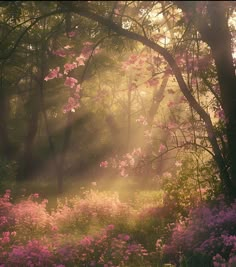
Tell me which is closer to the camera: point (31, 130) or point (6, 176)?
point (6, 176)

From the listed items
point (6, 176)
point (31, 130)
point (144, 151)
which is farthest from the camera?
point (31, 130)

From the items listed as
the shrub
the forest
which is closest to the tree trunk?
the forest

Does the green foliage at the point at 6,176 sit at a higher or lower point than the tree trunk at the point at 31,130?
lower

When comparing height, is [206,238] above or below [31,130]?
below

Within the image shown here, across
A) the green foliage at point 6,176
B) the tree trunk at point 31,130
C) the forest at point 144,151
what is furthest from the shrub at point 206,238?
the tree trunk at point 31,130

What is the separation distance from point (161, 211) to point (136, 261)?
4.03m

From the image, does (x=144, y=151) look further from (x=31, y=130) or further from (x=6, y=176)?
(x=31, y=130)

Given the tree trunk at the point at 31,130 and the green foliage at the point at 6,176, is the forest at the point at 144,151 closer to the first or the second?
the green foliage at the point at 6,176

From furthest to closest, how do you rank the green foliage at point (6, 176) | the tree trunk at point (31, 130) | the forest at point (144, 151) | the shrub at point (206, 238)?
the tree trunk at point (31, 130)
the green foliage at point (6, 176)
the forest at point (144, 151)
the shrub at point (206, 238)

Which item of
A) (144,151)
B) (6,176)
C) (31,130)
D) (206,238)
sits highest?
(31,130)

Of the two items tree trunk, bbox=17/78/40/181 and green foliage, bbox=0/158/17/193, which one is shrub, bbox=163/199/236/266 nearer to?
green foliage, bbox=0/158/17/193

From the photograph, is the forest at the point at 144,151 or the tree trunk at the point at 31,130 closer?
the forest at the point at 144,151

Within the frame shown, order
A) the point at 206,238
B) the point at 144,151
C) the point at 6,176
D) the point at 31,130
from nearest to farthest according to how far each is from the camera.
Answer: the point at 206,238 < the point at 144,151 < the point at 6,176 < the point at 31,130

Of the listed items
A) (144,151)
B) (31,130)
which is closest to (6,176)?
(31,130)
